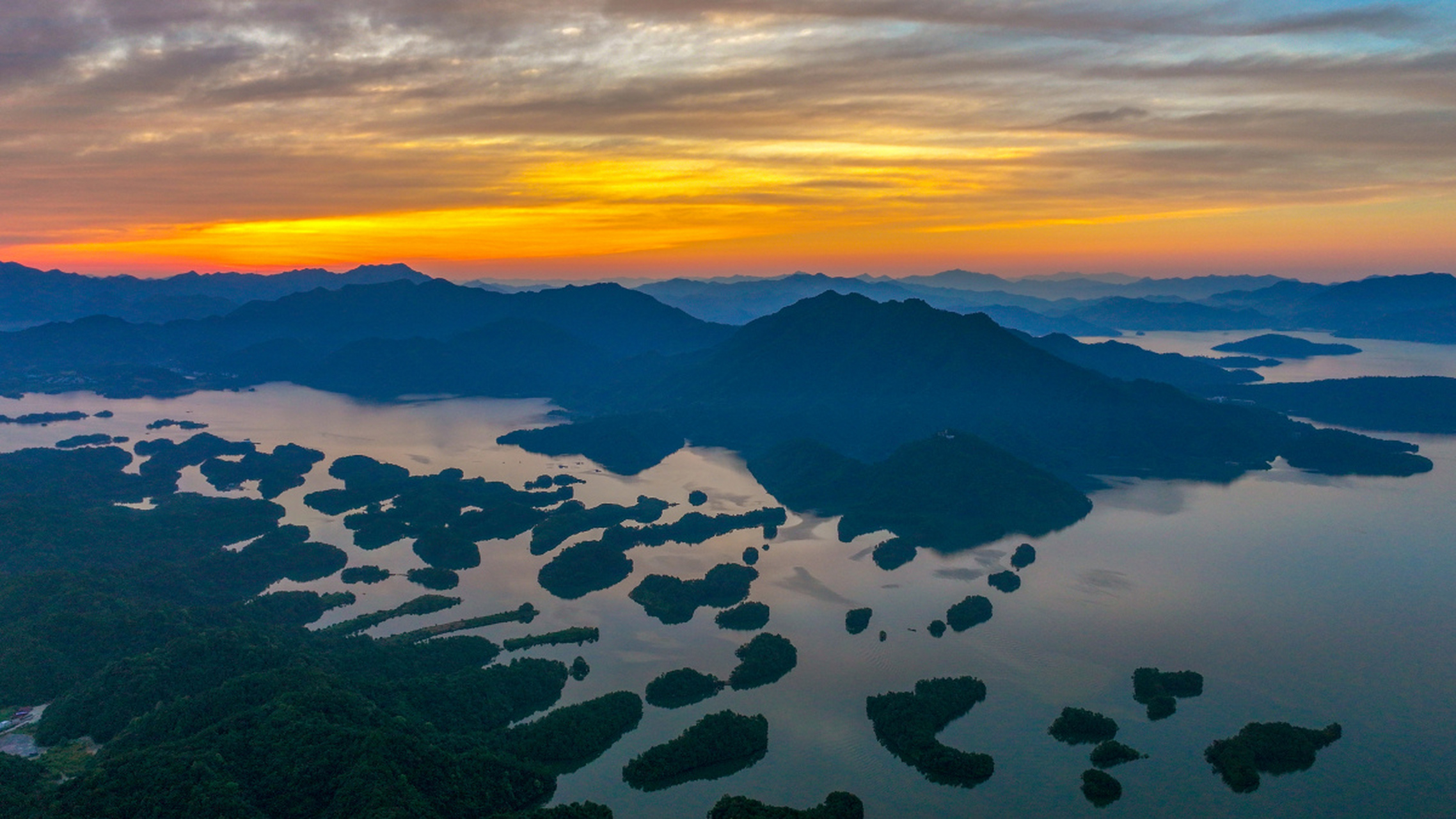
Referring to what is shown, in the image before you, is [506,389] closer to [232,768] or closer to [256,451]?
[256,451]

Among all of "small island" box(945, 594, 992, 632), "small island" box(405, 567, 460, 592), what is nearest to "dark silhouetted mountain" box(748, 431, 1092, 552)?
"small island" box(945, 594, 992, 632)

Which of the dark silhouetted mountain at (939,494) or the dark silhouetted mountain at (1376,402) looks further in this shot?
the dark silhouetted mountain at (1376,402)

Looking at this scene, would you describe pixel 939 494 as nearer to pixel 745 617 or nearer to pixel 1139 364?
pixel 745 617

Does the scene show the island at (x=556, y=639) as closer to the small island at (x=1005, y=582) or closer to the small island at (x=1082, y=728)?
the small island at (x=1082, y=728)

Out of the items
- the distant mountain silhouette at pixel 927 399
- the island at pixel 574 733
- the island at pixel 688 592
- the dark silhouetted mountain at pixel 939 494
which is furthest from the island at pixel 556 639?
the distant mountain silhouette at pixel 927 399

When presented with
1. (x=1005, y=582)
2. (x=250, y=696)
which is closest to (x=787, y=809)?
(x=250, y=696)

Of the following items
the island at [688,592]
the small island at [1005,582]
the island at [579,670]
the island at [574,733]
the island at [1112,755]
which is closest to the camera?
the island at [1112,755]

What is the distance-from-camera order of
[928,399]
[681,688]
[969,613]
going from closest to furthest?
[681,688] < [969,613] < [928,399]
